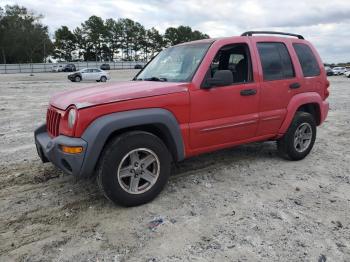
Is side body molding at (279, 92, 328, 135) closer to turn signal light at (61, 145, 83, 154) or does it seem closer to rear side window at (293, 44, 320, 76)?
rear side window at (293, 44, 320, 76)

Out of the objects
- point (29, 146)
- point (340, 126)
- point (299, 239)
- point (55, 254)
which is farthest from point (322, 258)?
point (340, 126)

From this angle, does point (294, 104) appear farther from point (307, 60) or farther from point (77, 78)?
point (77, 78)

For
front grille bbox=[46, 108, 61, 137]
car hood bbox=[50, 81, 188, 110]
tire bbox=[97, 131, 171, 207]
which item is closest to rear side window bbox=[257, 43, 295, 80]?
car hood bbox=[50, 81, 188, 110]

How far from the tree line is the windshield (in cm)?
7444

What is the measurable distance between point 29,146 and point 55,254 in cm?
405

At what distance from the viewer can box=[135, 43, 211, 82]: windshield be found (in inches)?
180

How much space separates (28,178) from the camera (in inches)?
197

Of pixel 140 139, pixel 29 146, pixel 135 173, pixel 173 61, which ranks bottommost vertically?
pixel 29 146

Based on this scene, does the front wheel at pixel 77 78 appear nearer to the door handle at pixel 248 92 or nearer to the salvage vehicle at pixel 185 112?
the salvage vehicle at pixel 185 112

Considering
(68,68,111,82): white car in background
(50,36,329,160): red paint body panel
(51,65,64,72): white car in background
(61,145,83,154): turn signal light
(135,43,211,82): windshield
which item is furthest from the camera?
(51,65,64,72): white car in background

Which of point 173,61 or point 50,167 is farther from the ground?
point 173,61

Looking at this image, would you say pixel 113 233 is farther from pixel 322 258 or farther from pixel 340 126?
pixel 340 126

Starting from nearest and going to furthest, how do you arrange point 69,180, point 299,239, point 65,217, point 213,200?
1. point 299,239
2. point 65,217
3. point 213,200
4. point 69,180

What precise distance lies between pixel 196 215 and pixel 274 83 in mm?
2375
